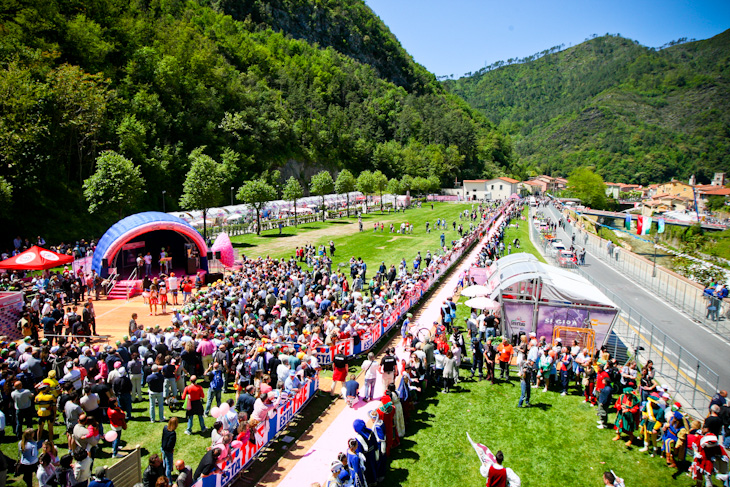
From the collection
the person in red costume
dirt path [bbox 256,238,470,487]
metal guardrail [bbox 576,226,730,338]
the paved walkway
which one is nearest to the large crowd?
dirt path [bbox 256,238,470,487]

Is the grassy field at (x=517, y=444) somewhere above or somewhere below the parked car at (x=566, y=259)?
below

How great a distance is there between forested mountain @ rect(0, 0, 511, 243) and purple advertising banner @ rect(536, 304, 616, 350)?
32506 millimetres

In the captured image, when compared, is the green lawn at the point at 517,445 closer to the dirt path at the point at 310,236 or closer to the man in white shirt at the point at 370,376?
the man in white shirt at the point at 370,376

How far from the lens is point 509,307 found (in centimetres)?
1683

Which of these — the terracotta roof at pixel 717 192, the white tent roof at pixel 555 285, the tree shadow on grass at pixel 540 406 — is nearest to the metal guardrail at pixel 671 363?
the white tent roof at pixel 555 285

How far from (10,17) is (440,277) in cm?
5306

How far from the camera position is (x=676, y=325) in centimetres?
2408

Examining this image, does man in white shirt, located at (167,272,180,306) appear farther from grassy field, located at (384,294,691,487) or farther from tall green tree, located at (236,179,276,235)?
tall green tree, located at (236,179,276,235)

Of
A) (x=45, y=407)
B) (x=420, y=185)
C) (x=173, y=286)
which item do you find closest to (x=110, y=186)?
(x=173, y=286)

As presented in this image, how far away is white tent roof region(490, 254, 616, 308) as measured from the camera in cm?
1603

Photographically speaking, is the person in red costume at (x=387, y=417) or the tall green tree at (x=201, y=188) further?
the tall green tree at (x=201, y=188)

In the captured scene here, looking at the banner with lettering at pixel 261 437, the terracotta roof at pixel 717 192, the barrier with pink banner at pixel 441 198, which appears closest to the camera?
the banner with lettering at pixel 261 437

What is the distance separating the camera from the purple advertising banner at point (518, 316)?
660 inches

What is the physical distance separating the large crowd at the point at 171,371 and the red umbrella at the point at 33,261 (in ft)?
4.55
